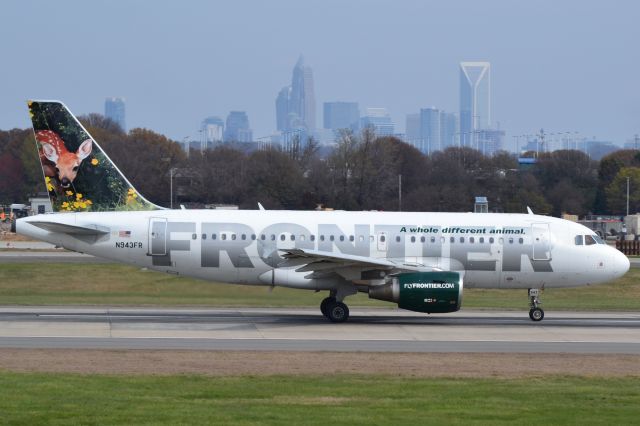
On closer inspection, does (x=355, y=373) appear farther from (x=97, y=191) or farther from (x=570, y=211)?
(x=570, y=211)

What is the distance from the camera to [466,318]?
34031mm

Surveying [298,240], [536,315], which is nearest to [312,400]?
[298,240]

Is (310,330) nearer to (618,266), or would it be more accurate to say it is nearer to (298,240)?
(298,240)

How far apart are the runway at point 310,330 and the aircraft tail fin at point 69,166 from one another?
3397 millimetres

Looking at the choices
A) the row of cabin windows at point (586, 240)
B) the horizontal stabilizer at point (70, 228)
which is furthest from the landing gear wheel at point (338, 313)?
the row of cabin windows at point (586, 240)

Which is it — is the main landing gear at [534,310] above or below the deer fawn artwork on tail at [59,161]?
below

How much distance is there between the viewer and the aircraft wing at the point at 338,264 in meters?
30.2

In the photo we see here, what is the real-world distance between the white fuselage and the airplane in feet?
0.10

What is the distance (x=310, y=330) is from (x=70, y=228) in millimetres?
7772

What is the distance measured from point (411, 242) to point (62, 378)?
14.3 m

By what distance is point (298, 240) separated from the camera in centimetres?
3203

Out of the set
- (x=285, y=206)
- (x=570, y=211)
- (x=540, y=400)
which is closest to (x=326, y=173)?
(x=285, y=206)

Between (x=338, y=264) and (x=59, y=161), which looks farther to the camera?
(x=59, y=161)

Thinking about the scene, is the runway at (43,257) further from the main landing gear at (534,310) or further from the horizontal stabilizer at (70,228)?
the main landing gear at (534,310)
